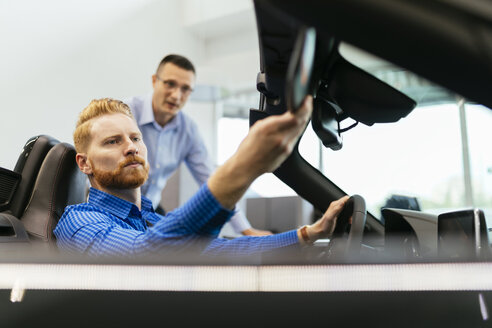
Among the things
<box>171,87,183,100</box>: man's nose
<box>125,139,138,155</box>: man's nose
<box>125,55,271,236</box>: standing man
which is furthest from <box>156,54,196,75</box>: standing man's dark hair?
<box>125,139,138,155</box>: man's nose

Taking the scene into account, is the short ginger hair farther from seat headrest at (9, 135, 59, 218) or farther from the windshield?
the windshield

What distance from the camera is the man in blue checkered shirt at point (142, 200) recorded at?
59cm

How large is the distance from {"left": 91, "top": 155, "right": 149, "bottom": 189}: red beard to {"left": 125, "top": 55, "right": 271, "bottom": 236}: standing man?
108cm

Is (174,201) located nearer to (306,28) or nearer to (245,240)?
(245,240)

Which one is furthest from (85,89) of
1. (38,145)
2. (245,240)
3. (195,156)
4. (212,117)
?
(245,240)

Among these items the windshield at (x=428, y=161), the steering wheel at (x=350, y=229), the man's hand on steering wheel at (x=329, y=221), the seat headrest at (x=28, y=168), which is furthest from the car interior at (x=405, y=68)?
the windshield at (x=428, y=161)

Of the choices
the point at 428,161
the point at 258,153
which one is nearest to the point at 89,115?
the point at 258,153

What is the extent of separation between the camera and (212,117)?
615cm

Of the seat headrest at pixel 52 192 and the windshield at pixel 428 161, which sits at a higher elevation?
the windshield at pixel 428 161

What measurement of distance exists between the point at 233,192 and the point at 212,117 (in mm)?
5558

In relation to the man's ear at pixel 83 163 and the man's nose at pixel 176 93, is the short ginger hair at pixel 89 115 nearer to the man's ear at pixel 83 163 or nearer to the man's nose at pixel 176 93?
the man's ear at pixel 83 163

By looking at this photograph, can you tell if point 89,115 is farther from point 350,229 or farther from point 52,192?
point 350,229

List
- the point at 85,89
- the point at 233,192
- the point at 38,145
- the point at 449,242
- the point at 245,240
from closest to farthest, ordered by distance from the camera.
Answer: the point at 233,192 < the point at 449,242 < the point at 245,240 < the point at 38,145 < the point at 85,89

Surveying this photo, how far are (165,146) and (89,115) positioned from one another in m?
1.16
